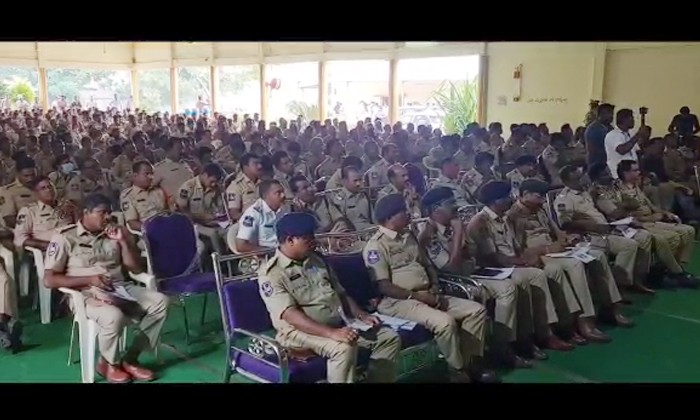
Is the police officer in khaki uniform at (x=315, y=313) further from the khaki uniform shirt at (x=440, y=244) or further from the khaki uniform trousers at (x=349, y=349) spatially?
the khaki uniform shirt at (x=440, y=244)

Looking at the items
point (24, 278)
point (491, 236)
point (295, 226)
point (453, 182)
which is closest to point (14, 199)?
point (24, 278)

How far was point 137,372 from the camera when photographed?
313 cm

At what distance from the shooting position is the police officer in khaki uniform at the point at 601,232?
146 inches

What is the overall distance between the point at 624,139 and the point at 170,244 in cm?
245

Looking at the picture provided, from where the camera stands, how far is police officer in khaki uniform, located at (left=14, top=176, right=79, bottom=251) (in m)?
3.38

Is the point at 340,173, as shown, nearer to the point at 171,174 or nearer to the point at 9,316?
the point at 171,174

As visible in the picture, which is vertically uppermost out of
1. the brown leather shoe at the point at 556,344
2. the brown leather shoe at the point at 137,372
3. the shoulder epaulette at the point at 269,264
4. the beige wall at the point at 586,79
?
the beige wall at the point at 586,79

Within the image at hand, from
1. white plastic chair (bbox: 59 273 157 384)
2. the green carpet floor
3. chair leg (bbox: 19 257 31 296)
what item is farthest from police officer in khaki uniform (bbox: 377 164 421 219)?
chair leg (bbox: 19 257 31 296)

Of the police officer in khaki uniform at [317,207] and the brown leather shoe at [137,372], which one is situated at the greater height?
the police officer in khaki uniform at [317,207]

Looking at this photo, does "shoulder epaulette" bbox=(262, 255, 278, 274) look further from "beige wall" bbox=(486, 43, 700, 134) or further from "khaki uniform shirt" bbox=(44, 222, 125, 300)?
"beige wall" bbox=(486, 43, 700, 134)

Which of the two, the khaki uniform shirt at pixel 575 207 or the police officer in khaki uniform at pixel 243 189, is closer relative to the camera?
the police officer in khaki uniform at pixel 243 189

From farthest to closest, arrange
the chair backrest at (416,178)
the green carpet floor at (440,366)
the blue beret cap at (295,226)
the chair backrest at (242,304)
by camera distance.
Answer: the chair backrest at (416,178) → the green carpet floor at (440,366) → the blue beret cap at (295,226) → the chair backrest at (242,304)

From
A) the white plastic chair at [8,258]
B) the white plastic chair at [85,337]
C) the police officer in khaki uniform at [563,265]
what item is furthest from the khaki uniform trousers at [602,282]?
the white plastic chair at [8,258]
